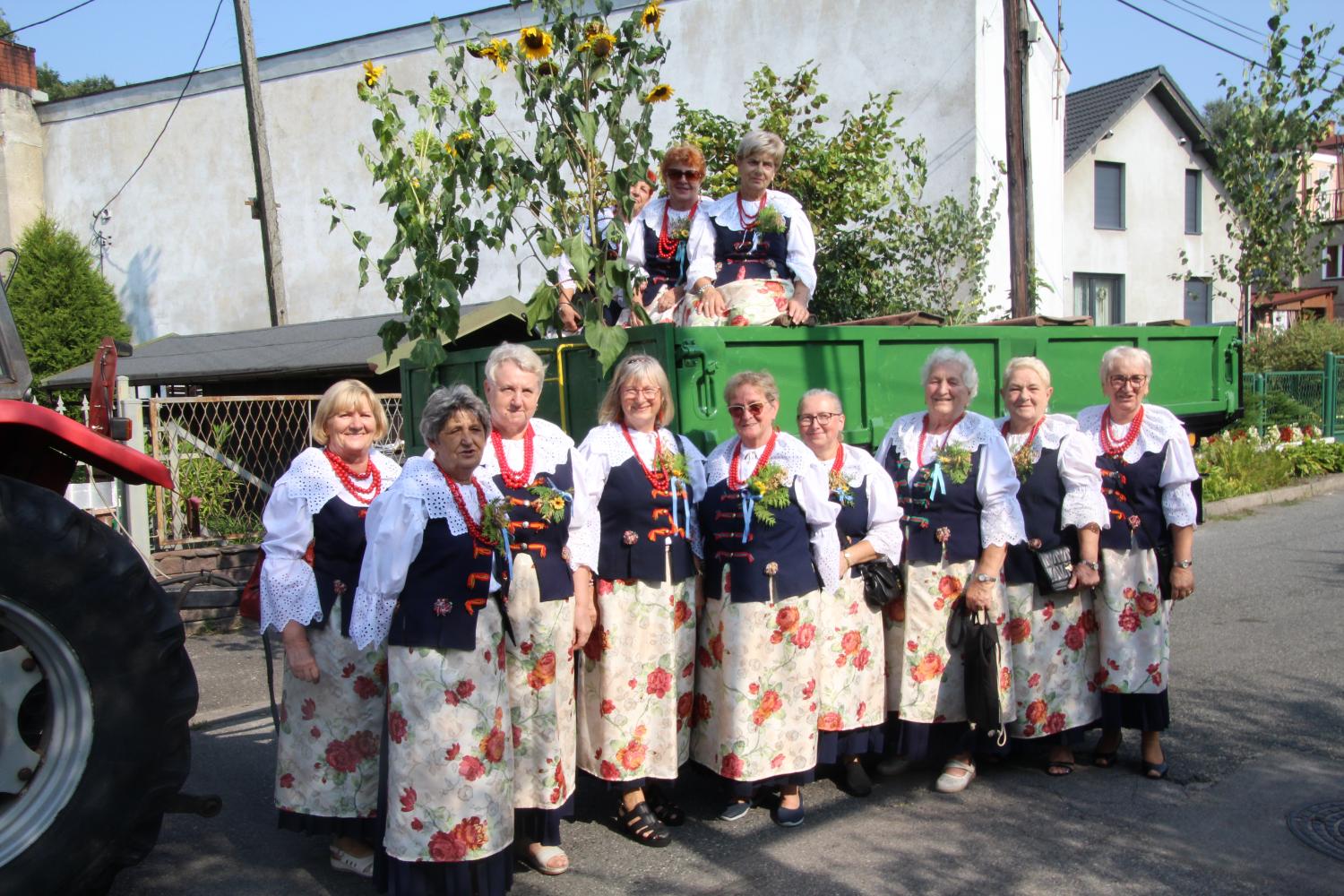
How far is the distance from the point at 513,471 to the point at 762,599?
1.05 m

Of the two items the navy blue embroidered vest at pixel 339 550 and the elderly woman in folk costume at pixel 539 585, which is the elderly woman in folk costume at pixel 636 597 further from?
the navy blue embroidered vest at pixel 339 550

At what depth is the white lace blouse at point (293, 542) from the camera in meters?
3.75

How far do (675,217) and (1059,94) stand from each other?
1421 centimetres

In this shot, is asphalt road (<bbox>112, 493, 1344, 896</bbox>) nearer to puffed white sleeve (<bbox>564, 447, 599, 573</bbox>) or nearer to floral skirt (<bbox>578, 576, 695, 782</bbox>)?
floral skirt (<bbox>578, 576, 695, 782</bbox>)

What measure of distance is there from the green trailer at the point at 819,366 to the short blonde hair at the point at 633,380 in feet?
0.96

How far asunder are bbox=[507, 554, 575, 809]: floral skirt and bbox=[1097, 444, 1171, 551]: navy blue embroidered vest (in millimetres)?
2372

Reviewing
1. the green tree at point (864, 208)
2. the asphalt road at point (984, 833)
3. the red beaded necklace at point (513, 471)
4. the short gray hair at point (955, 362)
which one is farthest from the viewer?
the green tree at point (864, 208)

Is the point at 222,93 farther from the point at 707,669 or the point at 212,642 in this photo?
the point at 707,669

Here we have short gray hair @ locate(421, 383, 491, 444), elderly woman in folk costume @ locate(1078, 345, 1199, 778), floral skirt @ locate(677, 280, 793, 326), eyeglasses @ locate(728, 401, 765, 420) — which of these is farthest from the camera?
floral skirt @ locate(677, 280, 793, 326)

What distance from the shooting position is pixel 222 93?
1917cm

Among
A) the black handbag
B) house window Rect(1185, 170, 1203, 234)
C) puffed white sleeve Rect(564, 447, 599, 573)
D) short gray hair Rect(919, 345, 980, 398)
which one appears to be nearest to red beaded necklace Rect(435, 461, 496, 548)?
puffed white sleeve Rect(564, 447, 599, 573)

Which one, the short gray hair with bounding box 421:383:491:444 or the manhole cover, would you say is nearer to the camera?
the short gray hair with bounding box 421:383:491:444

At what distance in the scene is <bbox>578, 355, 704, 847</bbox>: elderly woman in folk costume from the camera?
4.06 m

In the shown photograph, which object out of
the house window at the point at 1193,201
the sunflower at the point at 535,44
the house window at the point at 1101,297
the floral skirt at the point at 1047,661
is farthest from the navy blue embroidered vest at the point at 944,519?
the house window at the point at 1193,201
